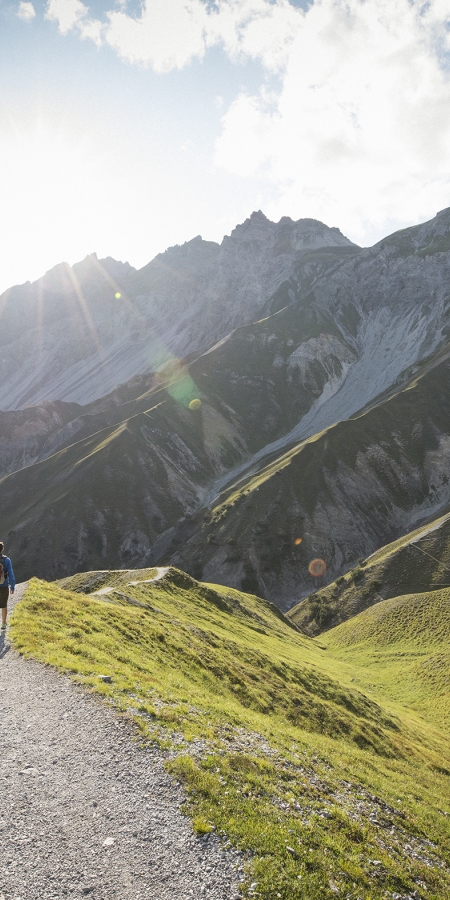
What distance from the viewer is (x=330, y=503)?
135 m

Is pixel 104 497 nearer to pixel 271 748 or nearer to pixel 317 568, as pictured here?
pixel 317 568

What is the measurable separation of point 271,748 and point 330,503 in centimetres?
12129

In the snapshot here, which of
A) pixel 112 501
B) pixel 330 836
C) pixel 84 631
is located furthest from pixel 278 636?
pixel 112 501

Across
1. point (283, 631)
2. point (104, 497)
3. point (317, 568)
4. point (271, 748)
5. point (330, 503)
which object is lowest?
point (317, 568)

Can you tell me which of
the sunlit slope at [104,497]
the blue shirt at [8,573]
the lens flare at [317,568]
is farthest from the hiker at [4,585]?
the sunlit slope at [104,497]

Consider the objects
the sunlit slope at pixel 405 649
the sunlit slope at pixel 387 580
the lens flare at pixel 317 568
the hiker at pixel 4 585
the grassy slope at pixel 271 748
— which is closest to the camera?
the grassy slope at pixel 271 748

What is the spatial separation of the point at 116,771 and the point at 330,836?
6.10m

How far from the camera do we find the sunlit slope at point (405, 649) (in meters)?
54.4

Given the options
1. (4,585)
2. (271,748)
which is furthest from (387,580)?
(4,585)

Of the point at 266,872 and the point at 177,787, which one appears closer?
the point at 266,872

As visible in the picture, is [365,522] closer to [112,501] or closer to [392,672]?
[392,672]

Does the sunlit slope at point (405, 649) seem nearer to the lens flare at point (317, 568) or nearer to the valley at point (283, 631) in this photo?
A: the valley at point (283, 631)

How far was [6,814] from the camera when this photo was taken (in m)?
10.2

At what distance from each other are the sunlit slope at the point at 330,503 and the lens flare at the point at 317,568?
1.09 meters
